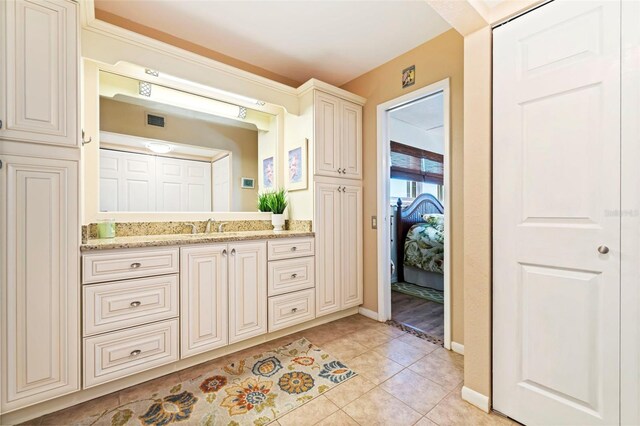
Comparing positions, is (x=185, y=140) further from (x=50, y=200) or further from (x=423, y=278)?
(x=423, y=278)

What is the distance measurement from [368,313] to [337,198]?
1.24 m

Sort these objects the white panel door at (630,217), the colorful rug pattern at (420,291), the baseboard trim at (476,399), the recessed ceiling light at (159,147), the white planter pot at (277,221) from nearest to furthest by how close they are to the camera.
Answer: the white panel door at (630,217) < the baseboard trim at (476,399) < the recessed ceiling light at (159,147) < the white planter pot at (277,221) < the colorful rug pattern at (420,291)

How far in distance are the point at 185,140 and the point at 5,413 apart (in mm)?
1995

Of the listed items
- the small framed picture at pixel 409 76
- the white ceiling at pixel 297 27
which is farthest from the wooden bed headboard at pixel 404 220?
the white ceiling at pixel 297 27

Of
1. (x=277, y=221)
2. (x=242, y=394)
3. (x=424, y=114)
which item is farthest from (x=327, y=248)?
(x=424, y=114)

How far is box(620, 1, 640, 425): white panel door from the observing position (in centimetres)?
111

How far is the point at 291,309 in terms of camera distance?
7.93ft

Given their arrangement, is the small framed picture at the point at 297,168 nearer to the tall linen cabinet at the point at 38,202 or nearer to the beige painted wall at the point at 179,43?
the beige painted wall at the point at 179,43

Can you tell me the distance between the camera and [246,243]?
2145 mm

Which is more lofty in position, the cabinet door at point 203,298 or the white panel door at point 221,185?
the white panel door at point 221,185

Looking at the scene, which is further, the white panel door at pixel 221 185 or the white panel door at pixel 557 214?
the white panel door at pixel 221 185

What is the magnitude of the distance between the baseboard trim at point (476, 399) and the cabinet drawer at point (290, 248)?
1.49m

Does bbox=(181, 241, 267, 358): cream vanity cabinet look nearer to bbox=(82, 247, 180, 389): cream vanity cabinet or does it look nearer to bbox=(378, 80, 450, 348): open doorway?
bbox=(82, 247, 180, 389): cream vanity cabinet

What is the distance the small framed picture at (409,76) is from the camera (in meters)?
2.51
